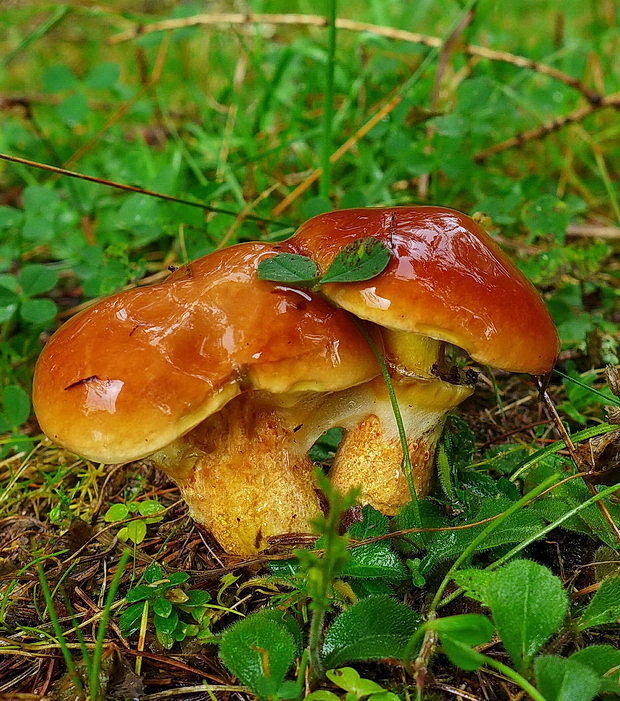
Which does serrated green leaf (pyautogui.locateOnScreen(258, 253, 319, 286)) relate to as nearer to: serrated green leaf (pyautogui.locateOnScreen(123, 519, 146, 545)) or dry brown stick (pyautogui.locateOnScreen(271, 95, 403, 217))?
serrated green leaf (pyautogui.locateOnScreen(123, 519, 146, 545))

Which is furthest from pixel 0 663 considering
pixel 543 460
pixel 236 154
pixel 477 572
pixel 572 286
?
pixel 236 154

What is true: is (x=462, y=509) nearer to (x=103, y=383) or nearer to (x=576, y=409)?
(x=576, y=409)

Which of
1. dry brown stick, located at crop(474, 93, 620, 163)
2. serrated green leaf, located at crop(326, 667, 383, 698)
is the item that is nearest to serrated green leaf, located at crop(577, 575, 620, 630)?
serrated green leaf, located at crop(326, 667, 383, 698)

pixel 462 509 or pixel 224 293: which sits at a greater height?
pixel 224 293

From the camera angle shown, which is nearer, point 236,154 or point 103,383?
point 103,383

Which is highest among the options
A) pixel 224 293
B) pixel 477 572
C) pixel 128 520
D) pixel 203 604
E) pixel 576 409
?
pixel 224 293
